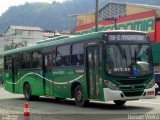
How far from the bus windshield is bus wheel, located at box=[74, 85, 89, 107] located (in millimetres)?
2126

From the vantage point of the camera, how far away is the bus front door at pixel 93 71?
16906 millimetres

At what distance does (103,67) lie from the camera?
16.5 m

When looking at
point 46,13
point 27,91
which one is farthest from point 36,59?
point 46,13

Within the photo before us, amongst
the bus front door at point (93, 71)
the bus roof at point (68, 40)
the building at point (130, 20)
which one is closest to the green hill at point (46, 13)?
the building at point (130, 20)

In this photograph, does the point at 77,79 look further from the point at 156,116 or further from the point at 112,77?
the point at 156,116

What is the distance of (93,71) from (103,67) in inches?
31.1

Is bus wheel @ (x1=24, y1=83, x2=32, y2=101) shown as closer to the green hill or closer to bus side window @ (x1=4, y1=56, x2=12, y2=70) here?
bus side window @ (x1=4, y1=56, x2=12, y2=70)

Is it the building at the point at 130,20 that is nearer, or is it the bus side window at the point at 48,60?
the bus side window at the point at 48,60

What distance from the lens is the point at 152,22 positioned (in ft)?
148

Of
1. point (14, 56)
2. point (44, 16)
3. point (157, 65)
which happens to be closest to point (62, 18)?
point (44, 16)

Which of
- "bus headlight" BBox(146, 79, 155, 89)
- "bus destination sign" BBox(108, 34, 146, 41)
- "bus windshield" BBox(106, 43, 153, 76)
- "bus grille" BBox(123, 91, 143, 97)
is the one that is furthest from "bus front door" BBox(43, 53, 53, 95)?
"bus headlight" BBox(146, 79, 155, 89)

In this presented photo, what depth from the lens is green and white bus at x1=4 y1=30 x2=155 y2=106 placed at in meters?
16.5

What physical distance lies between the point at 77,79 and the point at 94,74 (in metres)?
1.46

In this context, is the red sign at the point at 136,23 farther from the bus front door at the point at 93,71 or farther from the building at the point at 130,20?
the bus front door at the point at 93,71
